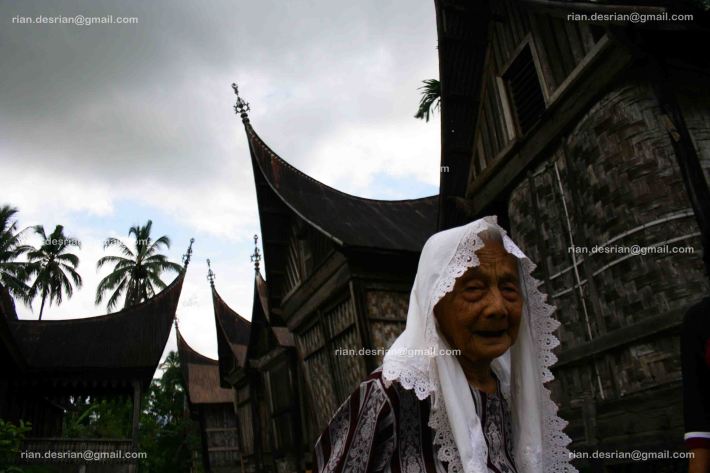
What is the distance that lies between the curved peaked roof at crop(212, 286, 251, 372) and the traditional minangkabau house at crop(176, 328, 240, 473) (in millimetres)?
3325

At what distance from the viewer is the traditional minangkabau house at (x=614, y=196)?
4.64m

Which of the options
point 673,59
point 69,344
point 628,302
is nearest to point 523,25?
point 673,59

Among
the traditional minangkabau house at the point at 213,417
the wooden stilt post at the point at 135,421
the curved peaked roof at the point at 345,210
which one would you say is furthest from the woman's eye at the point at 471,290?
the traditional minangkabau house at the point at 213,417

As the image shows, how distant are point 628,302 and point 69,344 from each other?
1593cm

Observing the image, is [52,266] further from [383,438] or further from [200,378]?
[383,438]

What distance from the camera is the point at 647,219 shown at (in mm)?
4926

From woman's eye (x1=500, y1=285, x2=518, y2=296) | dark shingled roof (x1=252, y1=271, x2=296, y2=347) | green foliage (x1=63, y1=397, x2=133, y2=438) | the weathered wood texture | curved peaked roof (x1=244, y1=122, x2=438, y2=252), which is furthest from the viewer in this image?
green foliage (x1=63, y1=397, x2=133, y2=438)

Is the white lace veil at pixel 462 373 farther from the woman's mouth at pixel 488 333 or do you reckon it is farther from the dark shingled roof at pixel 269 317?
the dark shingled roof at pixel 269 317

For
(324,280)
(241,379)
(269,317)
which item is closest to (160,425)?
(241,379)

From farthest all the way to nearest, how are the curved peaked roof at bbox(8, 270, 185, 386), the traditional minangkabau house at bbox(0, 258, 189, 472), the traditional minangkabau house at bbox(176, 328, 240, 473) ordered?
the traditional minangkabau house at bbox(176, 328, 240, 473) → the curved peaked roof at bbox(8, 270, 185, 386) → the traditional minangkabau house at bbox(0, 258, 189, 472)

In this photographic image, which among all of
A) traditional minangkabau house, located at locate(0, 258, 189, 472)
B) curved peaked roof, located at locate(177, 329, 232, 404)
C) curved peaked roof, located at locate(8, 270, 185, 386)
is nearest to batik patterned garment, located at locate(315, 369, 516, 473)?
traditional minangkabau house, located at locate(0, 258, 189, 472)

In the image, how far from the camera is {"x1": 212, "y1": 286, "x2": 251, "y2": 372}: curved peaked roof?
19016mm

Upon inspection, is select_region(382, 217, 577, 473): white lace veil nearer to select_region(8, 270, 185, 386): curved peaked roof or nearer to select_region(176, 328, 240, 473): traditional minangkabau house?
select_region(8, 270, 185, 386): curved peaked roof

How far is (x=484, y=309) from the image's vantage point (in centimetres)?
222
